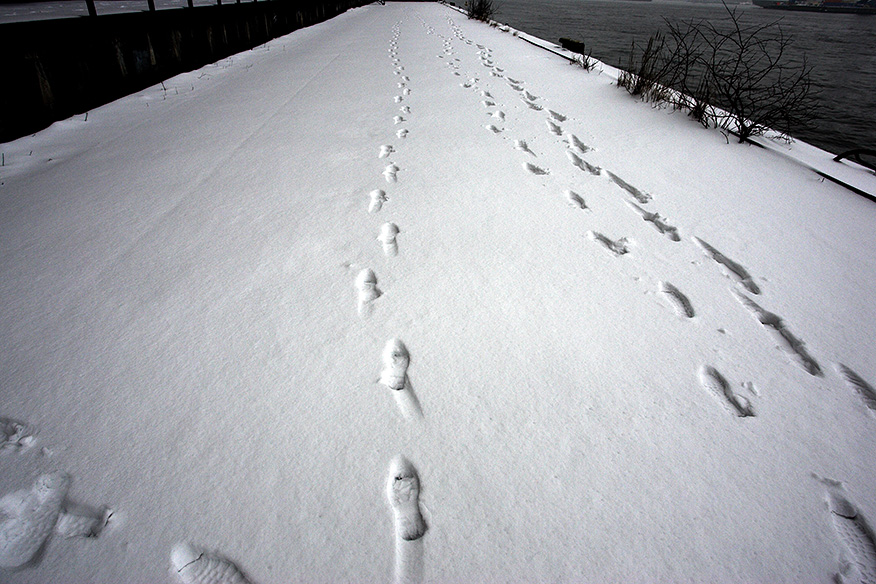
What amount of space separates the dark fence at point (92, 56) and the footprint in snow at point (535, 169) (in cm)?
273

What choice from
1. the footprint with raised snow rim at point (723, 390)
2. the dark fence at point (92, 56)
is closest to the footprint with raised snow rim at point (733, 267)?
the footprint with raised snow rim at point (723, 390)

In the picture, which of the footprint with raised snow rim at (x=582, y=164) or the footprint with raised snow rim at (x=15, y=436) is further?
the footprint with raised snow rim at (x=582, y=164)

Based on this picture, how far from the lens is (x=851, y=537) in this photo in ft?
2.40

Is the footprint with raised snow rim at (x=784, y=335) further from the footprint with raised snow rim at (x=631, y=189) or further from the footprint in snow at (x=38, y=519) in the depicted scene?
the footprint in snow at (x=38, y=519)

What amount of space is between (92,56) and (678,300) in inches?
145

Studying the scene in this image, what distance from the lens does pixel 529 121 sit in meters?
2.80

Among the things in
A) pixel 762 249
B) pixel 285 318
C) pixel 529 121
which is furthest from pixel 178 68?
pixel 762 249

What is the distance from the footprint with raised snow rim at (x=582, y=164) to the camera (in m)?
2.10

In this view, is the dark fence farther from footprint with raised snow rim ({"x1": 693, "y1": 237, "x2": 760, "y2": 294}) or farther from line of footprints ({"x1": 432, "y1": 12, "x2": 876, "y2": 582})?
footprint with raised snow rim ({"x1": 693, "y1": 237, "x2": 760, "y2": 294})

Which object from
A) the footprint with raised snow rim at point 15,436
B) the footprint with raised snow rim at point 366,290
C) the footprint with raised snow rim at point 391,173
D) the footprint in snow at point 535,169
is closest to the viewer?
the footprint with raised snow rim at point 15,436

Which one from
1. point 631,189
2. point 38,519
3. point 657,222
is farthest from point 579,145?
point 38,519

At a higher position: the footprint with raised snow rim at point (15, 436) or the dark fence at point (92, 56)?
the dark fence at point (92, 56)

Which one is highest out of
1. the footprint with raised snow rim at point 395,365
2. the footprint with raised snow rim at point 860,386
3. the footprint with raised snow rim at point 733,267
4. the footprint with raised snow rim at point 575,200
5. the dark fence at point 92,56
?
the dark fence at point 92,56

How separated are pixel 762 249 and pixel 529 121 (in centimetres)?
173
